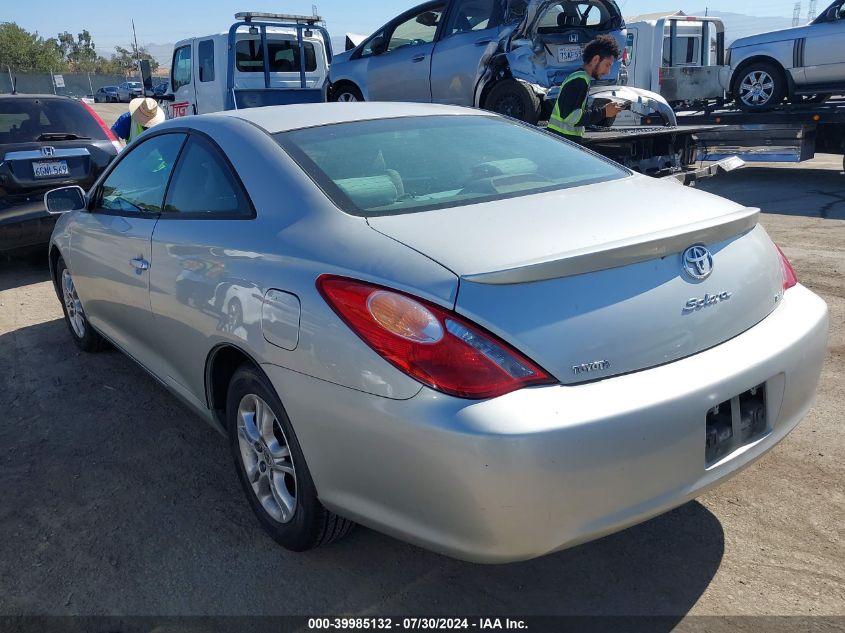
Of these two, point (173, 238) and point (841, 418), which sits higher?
point (173, 238)

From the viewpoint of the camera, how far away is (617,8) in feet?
30.8

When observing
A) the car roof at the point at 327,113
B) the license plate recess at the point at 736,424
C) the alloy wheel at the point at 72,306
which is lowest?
the alloy wheel at the point at 72,306

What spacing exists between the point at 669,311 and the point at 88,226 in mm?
3294

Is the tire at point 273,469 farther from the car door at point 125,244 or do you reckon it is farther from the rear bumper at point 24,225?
the rear bumper at point 24,225

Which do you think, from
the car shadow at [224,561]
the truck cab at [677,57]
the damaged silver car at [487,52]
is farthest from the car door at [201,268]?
the truck cab at [677,57]

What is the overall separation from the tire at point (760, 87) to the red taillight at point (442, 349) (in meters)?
10.8

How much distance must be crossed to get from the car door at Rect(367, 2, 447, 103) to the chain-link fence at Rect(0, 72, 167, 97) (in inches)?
1580

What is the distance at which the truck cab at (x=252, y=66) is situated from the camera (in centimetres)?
1150

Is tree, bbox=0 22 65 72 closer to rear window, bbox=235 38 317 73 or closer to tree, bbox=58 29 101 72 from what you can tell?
tree, bbox=58 29 101 72

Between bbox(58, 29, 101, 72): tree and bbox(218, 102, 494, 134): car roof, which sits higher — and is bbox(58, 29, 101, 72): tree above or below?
above

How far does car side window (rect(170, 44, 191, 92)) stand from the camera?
12469 millimetres

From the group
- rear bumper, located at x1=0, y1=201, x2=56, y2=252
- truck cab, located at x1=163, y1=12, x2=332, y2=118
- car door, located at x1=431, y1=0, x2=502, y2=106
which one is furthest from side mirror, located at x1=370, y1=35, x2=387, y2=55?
rear bumper, located at x1=0, y1=201, x2=56, y2=252

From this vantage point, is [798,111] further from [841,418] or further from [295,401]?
[295,401]

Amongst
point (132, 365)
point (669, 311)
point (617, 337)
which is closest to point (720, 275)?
point (669, 311)
